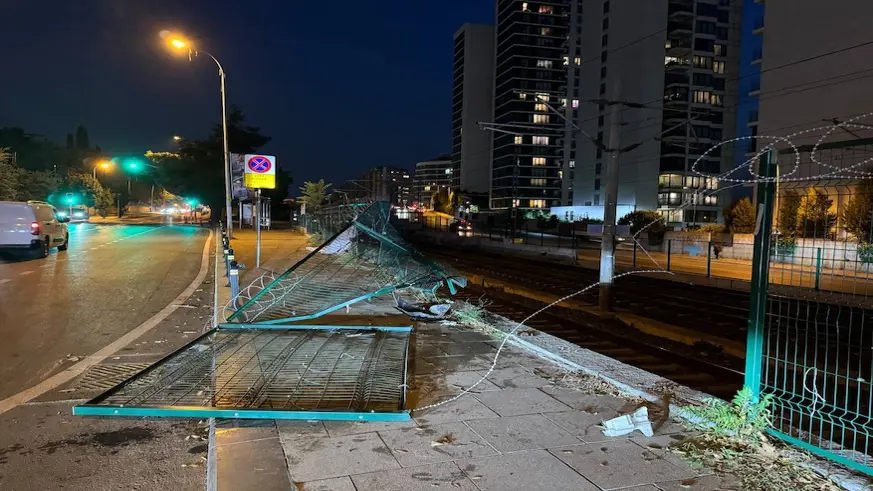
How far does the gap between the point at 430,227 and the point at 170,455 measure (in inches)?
1989

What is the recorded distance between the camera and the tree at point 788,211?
4.97 m

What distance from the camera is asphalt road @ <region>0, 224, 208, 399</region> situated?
23.4 ft

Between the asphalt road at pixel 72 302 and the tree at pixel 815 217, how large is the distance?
8.17 m

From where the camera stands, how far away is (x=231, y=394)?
524 centimetres

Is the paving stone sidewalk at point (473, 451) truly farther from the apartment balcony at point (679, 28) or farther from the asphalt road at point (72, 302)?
the apartment balcony at point (679, 28)

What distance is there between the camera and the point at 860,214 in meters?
5.14

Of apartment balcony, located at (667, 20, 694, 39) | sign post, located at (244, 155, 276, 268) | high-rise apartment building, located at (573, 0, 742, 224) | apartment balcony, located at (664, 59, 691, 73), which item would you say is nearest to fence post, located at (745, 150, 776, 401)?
sign post, located at (244, 155, 276, 268)

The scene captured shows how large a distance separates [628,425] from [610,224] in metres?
8.37

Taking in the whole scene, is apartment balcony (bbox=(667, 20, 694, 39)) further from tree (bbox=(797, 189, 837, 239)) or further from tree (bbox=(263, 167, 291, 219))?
tree (bbox=(797, 189, 837, 239))

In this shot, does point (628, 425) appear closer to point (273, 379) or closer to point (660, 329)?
point (273, 379)

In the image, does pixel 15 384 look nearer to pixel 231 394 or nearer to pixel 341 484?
pixel 231 394

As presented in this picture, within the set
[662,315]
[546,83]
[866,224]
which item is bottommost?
[662,315]

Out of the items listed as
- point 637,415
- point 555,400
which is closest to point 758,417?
point 637,415

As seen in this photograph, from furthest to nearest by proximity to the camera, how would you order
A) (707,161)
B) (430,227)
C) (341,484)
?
(707,161) < (430,227) < (341,484)
